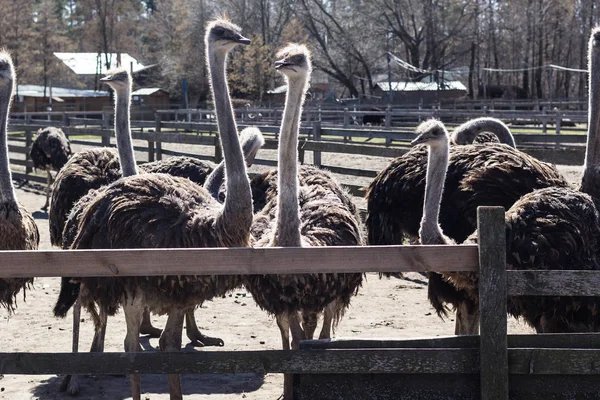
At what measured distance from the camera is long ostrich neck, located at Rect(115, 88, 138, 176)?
6008 mm

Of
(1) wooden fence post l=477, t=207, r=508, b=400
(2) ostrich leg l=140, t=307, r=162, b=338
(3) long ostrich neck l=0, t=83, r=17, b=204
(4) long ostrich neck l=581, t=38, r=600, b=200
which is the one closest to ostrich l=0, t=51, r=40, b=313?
(3) long ostrich neck l=0, t=83, r=17, b=204

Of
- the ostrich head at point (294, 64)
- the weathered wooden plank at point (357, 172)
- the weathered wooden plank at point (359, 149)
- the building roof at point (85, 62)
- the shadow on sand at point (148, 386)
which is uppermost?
the building roof at point (85, 62)

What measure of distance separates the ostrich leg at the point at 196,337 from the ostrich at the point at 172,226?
1285 millimetres

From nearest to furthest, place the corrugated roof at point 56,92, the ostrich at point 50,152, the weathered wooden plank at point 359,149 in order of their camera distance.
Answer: the weathered wooden plank at point 359,149 → the ostrich at point 50,152 → the corrugated roof at point 56,92

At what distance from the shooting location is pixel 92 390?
5219mm

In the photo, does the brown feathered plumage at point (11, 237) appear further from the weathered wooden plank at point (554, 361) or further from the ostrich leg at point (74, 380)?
the weathered wooden plank at point (554, 361)

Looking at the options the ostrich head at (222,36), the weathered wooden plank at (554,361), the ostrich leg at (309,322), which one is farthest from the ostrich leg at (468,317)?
the ostrich head at (222,36)

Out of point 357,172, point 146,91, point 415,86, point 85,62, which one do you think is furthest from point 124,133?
point 85,62

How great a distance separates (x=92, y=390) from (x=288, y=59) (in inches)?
88.1

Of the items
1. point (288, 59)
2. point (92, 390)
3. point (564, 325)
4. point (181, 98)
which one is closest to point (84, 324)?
point (92, 390)

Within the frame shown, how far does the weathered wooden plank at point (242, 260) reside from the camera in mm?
3445

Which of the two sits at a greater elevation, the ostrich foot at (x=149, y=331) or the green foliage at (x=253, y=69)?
the green foliage at (x=253, y=69)

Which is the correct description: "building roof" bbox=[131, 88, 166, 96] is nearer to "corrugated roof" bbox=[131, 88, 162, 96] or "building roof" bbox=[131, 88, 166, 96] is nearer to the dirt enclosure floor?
"corrugated roof" bbox=[131, 88, 162, 96]

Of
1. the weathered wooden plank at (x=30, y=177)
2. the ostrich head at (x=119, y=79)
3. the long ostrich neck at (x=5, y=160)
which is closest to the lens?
the long ostrich neck at (x=5, y=160)
